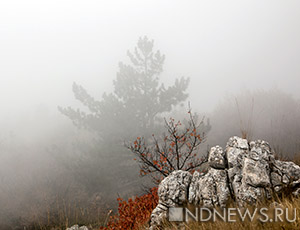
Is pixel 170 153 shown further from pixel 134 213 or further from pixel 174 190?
pixel 174 190

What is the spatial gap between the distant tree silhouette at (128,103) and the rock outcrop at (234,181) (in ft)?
30.4

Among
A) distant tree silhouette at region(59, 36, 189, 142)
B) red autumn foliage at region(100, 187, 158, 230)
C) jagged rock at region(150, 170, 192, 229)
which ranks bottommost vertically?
red autumn foliage at region(100, 187, 158, 230)

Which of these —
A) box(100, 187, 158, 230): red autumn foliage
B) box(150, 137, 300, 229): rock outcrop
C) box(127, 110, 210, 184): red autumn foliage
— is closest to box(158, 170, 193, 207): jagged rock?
box(150, 137, 300, 229): rock outcrop

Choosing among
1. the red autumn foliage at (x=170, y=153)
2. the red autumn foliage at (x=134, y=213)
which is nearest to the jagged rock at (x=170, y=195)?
the red autumn foliage at (x=134, y=213)

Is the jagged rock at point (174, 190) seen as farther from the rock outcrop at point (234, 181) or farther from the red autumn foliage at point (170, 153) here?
the red autumn foliage at point (170, 153)

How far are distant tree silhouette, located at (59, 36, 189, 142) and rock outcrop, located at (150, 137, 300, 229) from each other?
9.27 m

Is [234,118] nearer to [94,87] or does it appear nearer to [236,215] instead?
[236,215]

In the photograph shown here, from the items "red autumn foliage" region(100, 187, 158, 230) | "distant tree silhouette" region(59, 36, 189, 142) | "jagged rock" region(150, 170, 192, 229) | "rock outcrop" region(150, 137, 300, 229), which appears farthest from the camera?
"distant tree silhouette" region(59, 36, 189, 142)

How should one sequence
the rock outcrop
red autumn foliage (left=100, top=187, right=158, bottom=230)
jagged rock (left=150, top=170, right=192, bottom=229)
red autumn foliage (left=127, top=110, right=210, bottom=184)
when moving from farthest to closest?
red autumn foliage (left=127, top=110, right=210, bottom=184), red autumn foliage (left=100, top=187, right=158, bottom=230), jagged rock (left=150, top=170, right=192, bottom=229), the rock outcrop

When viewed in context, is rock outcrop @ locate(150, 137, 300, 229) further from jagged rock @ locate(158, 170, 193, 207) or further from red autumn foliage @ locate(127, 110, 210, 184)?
red autumn foliage @ locate(127, 110, 210, 184)

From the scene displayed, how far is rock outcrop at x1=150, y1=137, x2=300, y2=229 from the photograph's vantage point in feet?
10.4

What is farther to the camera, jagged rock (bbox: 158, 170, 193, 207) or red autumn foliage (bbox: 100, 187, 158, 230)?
red autumn foliage (bbox: 100, 187, 158, 230)

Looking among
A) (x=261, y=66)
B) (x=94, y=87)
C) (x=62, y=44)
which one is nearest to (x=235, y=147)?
(x=94, y=87)

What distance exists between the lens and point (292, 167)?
3.40 m
